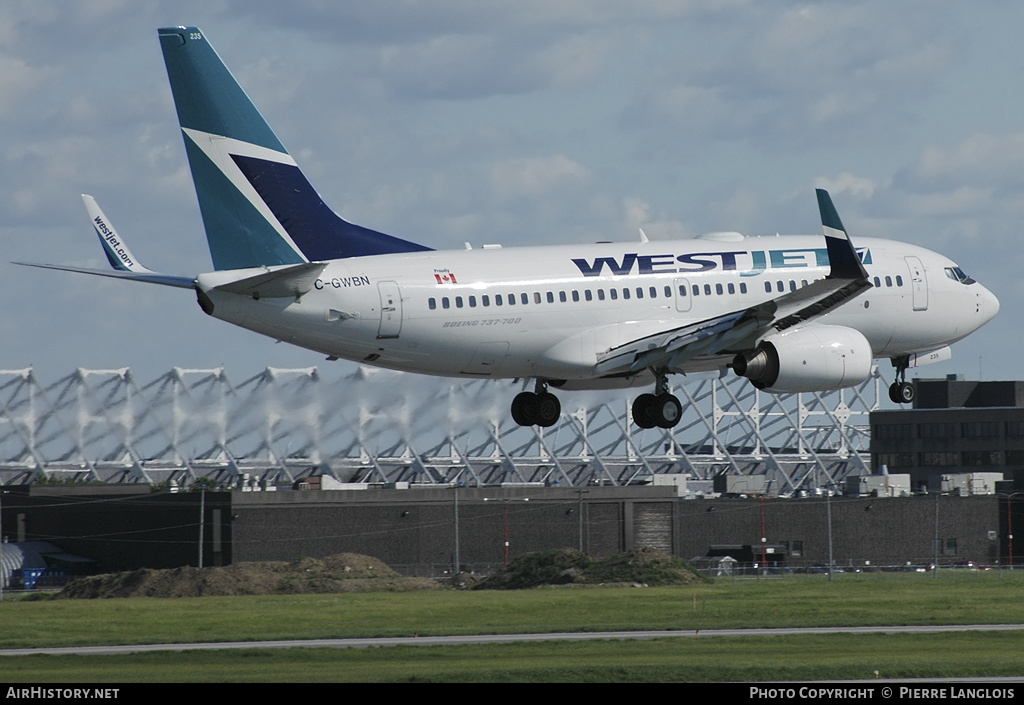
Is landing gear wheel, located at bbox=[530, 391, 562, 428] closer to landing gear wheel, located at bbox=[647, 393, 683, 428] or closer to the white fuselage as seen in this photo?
the white fuselage

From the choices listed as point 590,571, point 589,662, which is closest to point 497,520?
point 590,571

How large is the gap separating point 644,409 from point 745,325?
546 cm

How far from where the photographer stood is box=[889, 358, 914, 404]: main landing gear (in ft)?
198

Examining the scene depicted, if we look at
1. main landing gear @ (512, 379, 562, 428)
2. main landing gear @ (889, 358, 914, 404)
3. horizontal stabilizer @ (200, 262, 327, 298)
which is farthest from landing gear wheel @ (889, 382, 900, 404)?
horizontal stabilizer @ (200, 262, 327, 298)

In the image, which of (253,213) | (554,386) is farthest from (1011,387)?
(253,213)

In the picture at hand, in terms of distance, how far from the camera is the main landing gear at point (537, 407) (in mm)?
57656

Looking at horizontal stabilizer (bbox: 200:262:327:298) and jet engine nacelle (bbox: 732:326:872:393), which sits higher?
horizontal stabilizer (bbox: 200:262:327:298)

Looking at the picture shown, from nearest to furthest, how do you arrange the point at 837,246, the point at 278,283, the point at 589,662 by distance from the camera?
the point at 278,283 → the point at 837,246 → the point at 589,662

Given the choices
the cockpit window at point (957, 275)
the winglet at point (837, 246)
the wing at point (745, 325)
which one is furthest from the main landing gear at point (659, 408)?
the cockpit window at point (957, 275)

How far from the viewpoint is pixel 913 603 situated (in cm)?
8631

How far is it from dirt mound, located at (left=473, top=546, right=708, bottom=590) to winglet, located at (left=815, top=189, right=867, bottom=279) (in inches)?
2115

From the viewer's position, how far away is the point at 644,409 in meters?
56.3

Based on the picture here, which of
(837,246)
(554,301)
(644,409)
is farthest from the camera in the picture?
(644,409)

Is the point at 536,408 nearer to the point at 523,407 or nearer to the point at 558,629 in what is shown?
the point at 523,407
